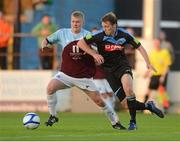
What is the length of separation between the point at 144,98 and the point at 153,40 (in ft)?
5.70

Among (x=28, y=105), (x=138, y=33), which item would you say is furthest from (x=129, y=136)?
(x=138, y=33)

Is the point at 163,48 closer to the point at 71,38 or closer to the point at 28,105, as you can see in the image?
the point at 28,105

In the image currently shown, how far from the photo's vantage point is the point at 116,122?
54.7ft

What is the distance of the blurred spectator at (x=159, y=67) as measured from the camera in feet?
86.3

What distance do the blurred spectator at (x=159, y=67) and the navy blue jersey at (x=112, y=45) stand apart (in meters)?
9.93

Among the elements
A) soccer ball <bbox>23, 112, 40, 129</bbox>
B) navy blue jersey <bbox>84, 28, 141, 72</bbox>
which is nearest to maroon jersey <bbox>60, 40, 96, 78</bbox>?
navy blue jersey <bbox>84, 28, 141, 72</bbox>

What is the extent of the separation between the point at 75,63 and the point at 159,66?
32.5ft

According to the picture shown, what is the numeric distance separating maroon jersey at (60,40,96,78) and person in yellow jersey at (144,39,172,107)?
9.33 m

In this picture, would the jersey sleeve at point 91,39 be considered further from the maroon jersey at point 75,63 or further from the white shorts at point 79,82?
the white shorts at point 79,82

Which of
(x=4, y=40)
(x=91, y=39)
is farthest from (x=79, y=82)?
(x=4, y=40)

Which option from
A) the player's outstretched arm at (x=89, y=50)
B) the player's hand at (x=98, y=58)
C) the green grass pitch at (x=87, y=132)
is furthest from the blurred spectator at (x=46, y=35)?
the player's hand at (x=98, y=58)

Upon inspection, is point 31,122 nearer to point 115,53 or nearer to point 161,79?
point 115,53

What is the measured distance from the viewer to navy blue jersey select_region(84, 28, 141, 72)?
1620 centimetres

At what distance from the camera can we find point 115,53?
16.3m
